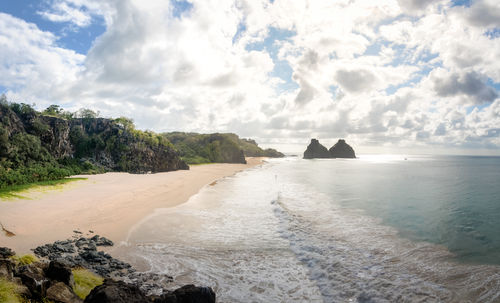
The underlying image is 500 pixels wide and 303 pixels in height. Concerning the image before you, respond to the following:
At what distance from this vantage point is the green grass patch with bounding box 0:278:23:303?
15.1ft

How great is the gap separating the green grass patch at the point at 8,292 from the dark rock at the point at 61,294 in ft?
1.61

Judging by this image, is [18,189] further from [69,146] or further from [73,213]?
[69,146]

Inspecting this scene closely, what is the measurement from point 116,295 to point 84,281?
7.76ft

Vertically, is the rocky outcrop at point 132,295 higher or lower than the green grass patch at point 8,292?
lower

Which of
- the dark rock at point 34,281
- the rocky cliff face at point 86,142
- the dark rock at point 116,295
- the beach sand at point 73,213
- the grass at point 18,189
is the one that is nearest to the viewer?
the dark rock at point 116,295

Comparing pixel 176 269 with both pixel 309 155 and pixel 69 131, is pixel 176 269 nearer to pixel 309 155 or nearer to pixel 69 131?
pixel 69 131

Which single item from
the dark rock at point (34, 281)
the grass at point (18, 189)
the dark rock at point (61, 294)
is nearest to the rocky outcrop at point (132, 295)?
the dark rock at point (61, 294)

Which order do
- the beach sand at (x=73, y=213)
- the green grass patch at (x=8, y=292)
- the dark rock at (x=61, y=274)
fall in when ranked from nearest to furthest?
the green grass patch at (x=8, y=292) < the dark rock at (x=61, y=274) < the beach sand at (x=73, y=213)

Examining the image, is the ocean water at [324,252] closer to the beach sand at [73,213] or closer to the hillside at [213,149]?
the beach sand at [73,213]

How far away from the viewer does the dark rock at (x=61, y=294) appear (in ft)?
16.8

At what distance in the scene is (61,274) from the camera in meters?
6.01

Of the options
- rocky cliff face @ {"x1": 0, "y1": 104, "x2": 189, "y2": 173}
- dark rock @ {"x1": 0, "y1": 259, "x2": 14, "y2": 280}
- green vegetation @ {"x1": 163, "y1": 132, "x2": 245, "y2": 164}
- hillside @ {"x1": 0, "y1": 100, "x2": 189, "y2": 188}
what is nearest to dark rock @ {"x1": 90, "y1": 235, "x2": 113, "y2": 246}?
dark rock @ {"x1": 0, "y1": 259, "x2": 14, "y2": 280}

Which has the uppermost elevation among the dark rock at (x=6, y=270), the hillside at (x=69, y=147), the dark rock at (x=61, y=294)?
the hillside at (x=69, y=147)

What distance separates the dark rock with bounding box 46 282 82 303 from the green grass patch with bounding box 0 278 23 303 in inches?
19.4
